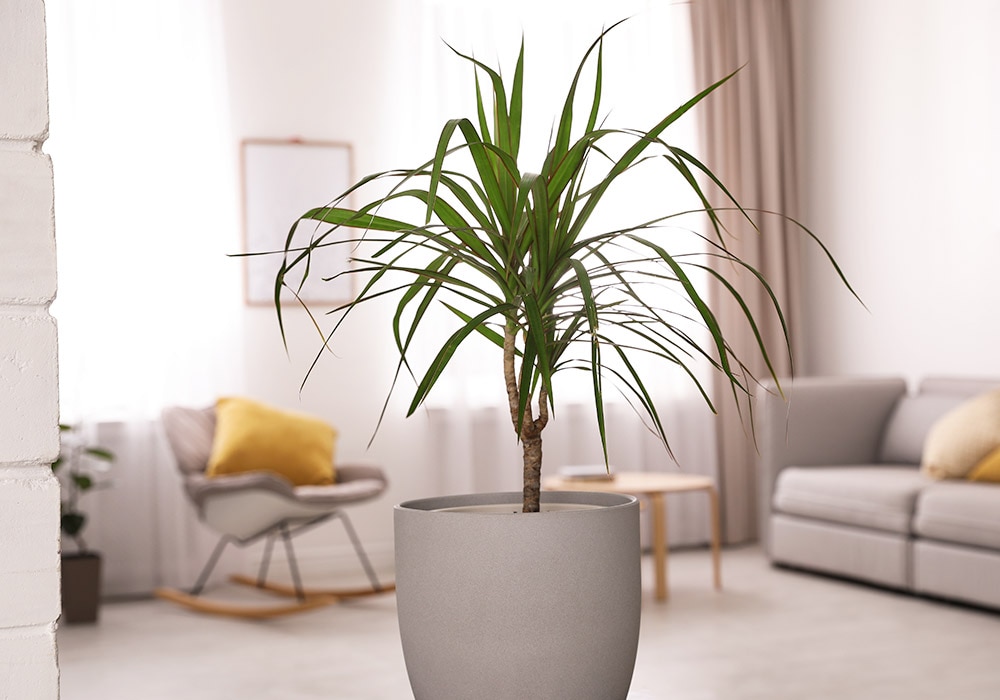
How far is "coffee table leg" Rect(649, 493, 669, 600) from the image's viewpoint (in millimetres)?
4273

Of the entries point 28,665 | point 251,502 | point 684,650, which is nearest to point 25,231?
point 28,665

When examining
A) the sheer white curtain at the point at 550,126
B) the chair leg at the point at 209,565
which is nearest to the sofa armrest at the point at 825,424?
the sheer white curtain at the point at 550,126

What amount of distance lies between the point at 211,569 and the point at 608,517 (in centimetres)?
342

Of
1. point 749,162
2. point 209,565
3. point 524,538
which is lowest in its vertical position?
point 209,565

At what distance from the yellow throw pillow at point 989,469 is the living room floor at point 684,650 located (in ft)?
1.54

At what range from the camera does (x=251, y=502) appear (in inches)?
160

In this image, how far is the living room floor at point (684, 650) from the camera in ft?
10.2

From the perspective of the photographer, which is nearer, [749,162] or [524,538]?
[524,538]

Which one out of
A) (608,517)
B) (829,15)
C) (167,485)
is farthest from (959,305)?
(608,517)

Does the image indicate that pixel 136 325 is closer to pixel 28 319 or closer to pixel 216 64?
pixel 216 64

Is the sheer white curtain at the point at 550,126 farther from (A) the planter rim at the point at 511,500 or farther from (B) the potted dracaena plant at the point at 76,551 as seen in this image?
(A) the planter rim at the point at 511,500

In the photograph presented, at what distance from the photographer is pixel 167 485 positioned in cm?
477

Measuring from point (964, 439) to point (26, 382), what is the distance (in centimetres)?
379

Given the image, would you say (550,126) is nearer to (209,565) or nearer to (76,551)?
(209,565)
